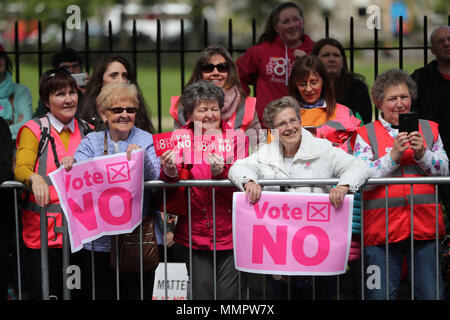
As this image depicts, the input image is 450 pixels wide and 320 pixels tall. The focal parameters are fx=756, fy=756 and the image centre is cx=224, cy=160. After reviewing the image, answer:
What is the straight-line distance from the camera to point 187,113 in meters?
5.43

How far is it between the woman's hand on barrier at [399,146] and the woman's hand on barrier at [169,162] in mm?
1466

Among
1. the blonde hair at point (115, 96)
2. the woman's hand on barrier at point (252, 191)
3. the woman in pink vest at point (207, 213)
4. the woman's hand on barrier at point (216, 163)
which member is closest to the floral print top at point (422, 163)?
the woman's hand on barrier at point (252, 191)

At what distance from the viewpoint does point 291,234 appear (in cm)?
504

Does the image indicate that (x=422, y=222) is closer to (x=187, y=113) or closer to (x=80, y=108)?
(x=187, y=113)

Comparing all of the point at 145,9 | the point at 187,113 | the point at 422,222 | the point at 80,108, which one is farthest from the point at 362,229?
the point at 145,9

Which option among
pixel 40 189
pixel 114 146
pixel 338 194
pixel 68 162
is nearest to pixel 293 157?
pixel 338 194

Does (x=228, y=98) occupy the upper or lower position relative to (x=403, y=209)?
upper

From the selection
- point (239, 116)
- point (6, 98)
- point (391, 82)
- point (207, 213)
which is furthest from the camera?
point (6, 98)

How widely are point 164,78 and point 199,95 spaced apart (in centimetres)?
4042

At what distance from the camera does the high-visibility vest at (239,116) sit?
5.75 m

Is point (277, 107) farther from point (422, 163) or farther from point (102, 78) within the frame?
point (102, 78)

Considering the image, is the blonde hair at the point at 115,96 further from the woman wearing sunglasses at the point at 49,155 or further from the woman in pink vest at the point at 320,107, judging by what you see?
the woman in pink vest at the point at 320,107

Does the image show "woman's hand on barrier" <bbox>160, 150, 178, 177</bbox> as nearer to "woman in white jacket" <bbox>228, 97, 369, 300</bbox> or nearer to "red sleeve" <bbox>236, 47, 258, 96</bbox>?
"woman in white jacket" <bbox>228, 97, 369, 300</bbox>

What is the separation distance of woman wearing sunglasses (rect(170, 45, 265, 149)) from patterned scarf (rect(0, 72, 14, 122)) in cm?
191
